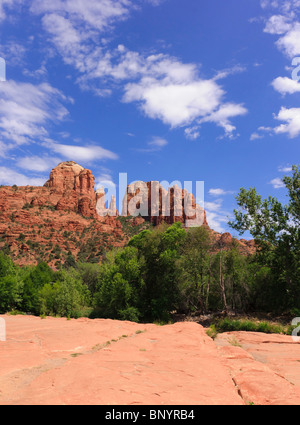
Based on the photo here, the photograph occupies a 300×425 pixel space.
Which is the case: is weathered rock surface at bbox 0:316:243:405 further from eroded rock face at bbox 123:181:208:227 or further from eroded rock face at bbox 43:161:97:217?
eroded rock face at bbox 123:181:208:227

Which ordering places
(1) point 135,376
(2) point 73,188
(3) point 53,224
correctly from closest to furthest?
1. (1) point 135,376
2. (3) point 53,224
3. (2) point 73,188

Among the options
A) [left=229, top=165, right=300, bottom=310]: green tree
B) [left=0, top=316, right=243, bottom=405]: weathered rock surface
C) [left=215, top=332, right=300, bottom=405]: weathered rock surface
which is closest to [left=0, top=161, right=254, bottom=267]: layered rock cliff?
[left=229, top=165, right=300, bottom=310]: green tree

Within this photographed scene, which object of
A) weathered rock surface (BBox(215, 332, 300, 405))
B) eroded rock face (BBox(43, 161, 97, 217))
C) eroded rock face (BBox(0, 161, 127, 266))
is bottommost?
weathered rock surface (BBox(215, 332, 300, 405))

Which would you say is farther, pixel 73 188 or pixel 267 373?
pixel 73 188

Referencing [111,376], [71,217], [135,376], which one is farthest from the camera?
[71,217]

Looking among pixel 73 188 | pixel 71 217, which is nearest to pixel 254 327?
pixel 71 217

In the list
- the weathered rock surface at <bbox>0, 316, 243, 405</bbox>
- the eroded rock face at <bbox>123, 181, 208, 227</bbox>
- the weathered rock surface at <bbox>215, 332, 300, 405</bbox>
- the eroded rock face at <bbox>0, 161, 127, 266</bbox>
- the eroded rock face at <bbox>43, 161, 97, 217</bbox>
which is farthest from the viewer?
the eroded rock face at <bbox>123, 181, 208, 227</bbox>

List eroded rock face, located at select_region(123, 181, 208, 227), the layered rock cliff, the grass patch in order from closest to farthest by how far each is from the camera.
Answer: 1. the grass patch
2. the layered rock cliff
3. eroded rock face, located at select_region(123, 181, 208, 227)

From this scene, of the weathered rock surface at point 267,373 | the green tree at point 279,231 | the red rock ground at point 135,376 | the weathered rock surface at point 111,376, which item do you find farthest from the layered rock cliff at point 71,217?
the weathered rock surface at point 111,376

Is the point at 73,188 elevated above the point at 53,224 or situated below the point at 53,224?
above

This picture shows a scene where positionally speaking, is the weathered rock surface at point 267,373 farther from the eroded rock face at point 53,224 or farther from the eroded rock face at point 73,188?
the eroded rock face at point 73,188

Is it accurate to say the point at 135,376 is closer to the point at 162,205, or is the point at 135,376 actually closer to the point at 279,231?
the point at 279,231
